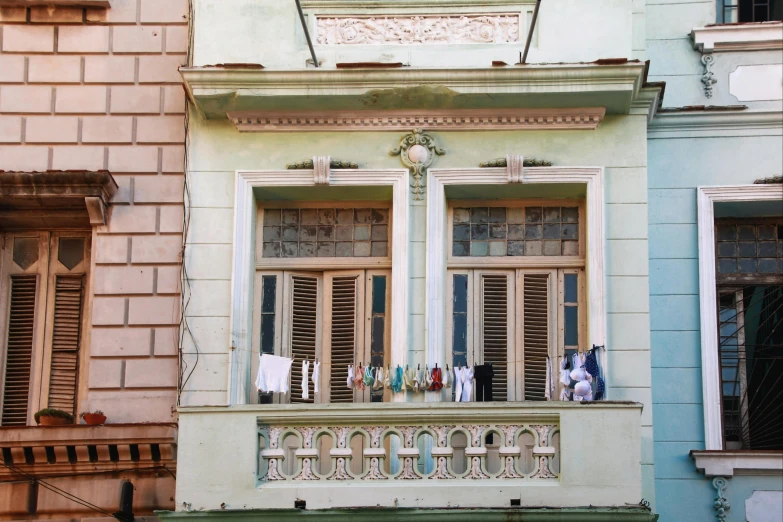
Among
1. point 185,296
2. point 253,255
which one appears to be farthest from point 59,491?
point 253,255

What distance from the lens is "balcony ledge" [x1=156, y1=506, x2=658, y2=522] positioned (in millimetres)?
14547

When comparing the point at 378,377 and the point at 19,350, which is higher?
the point at 19,350

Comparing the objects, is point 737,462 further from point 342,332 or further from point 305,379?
point 305,379

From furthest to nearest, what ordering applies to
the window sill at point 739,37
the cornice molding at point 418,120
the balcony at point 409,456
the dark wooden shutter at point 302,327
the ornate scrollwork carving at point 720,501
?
the window sill at point 739,37
the cornice molding at point 418,120
the dark wooden shutter at point 302,327
the ornate scrollwork carving at point 720,501
the balcony at point 409,456

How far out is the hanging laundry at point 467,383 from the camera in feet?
52.5

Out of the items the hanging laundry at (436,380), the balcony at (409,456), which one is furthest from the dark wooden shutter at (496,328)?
the balcony at (409,456)

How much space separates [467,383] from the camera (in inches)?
631

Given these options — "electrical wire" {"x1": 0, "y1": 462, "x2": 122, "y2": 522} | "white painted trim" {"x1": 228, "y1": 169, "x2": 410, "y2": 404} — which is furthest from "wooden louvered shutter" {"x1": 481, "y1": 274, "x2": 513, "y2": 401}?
"electrical wire" {"x1": 0, "y1": 462, "x2": 122, "y2": 522}

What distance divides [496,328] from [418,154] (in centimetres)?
200

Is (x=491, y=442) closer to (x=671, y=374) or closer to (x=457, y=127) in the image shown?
(x=671, y=374)

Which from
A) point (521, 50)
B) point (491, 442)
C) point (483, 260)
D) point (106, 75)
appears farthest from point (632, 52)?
point (106, 75)

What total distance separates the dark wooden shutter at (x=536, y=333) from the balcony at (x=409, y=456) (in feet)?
4.52

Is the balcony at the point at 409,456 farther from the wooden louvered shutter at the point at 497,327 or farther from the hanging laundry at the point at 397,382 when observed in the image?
the wooden louvered shutter at the point at 497,327

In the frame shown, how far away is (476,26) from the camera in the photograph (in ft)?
56.4
